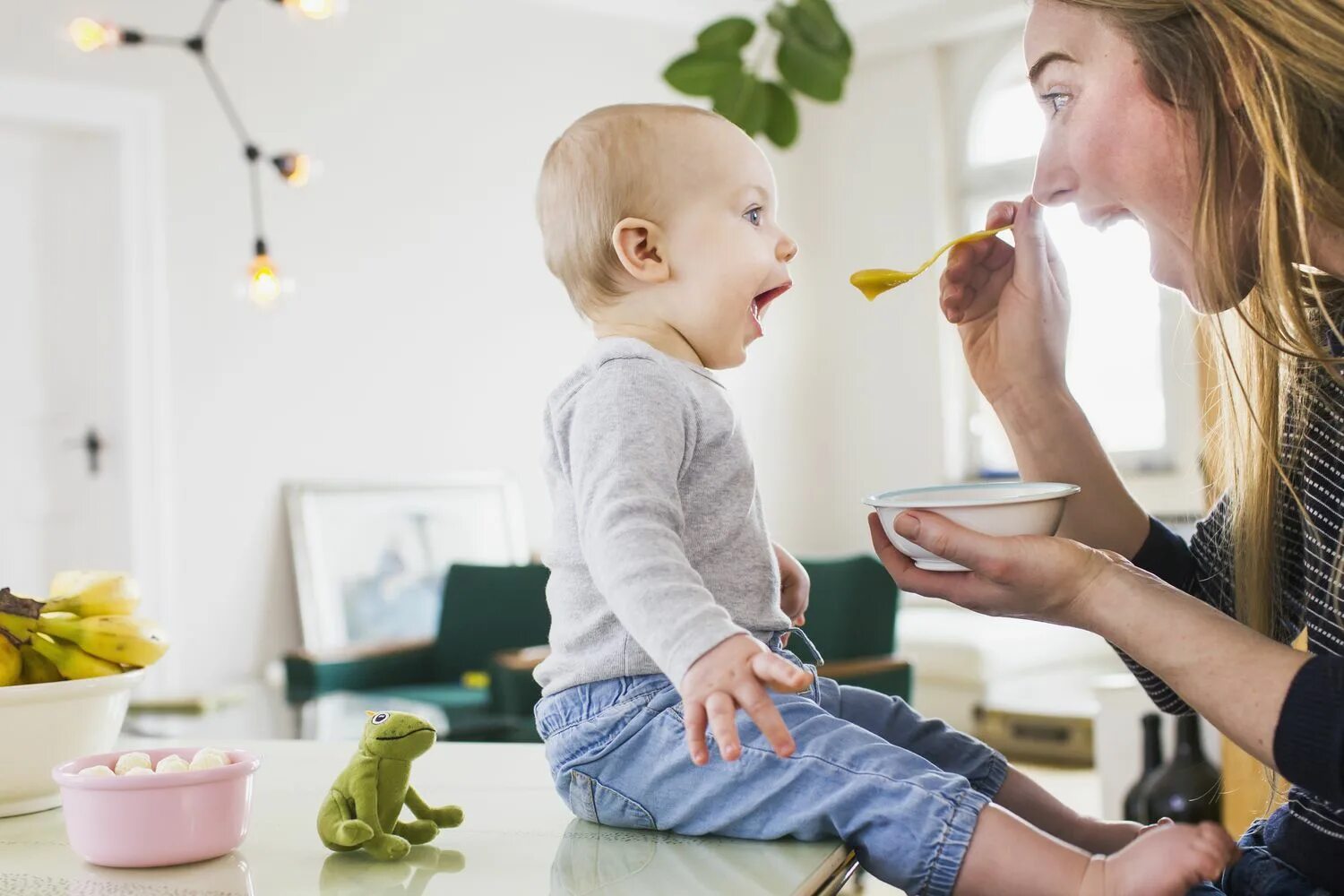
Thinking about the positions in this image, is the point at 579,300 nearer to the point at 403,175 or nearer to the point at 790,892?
the point at 790,892

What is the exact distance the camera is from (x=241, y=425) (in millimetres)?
4809

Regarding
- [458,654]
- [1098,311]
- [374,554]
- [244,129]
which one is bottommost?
[458,654]

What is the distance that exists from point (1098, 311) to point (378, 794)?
5793mm

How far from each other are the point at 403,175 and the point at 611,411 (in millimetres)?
4564

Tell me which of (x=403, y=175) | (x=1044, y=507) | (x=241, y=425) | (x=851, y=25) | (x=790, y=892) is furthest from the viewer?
(x=851, y=25)

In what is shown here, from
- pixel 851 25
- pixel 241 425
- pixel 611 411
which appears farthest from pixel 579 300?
pixel 851 25

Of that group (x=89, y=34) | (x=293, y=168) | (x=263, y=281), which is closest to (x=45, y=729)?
(x=263, y=281)

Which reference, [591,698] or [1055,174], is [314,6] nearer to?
[1055,174]

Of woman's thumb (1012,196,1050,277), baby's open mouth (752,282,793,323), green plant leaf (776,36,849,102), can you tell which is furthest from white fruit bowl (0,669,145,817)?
green plant leaf (776,36,849,102)

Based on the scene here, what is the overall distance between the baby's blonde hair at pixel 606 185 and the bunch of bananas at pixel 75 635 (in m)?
0.50

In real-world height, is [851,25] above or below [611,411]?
above

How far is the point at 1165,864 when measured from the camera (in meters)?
0.84

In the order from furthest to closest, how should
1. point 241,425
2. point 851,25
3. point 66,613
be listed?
1. point 851,25
2. point 241,425
3. point 66,613

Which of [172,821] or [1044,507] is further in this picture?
[1044,507]
